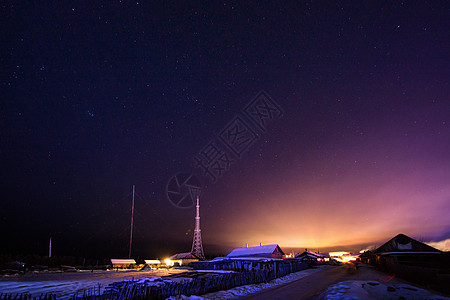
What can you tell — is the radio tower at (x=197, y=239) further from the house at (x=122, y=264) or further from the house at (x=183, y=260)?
the house at (x=122, y=264)

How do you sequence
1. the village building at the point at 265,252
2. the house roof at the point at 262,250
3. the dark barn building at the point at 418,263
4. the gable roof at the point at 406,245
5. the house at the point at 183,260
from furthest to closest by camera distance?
1. the house at the point at 183,260
2. the house roof at the point at 262,250
3. the village building at the point at 265,252
4. the gable roof at the point at 406,245
5. the dark barn building at the point at 418,263

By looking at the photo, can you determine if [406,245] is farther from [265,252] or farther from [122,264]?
[122,264]

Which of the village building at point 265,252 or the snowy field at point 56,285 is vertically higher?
the village building at point 265,252

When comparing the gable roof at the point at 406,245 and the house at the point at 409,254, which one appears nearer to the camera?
the house at the point at 409,254

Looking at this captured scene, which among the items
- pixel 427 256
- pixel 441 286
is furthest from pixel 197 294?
pixel 427 256

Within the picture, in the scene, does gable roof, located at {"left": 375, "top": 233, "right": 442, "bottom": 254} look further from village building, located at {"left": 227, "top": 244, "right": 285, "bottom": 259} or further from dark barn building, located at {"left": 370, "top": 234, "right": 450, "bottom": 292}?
village building, located at {"left": 227, "top": 244, "right": 285, "bottom": 259}

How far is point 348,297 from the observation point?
1405 cm

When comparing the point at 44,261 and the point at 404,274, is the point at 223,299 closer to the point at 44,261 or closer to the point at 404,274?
the point at 404,274

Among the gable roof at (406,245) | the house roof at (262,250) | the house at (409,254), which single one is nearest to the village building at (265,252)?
the house roof at (262,250)

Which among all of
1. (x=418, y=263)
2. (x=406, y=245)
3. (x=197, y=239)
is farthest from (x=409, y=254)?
(x=197, y=239)

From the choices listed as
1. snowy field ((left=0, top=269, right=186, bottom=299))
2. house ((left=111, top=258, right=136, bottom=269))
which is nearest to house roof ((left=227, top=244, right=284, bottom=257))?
snowy field ((left=0, top=269, right=186, bottom=299))

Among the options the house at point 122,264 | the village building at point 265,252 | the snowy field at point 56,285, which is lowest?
the house at point 122,264

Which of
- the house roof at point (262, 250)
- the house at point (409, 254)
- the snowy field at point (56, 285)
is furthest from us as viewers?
the house roof at point (262, 250)

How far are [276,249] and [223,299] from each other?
45.3 m
